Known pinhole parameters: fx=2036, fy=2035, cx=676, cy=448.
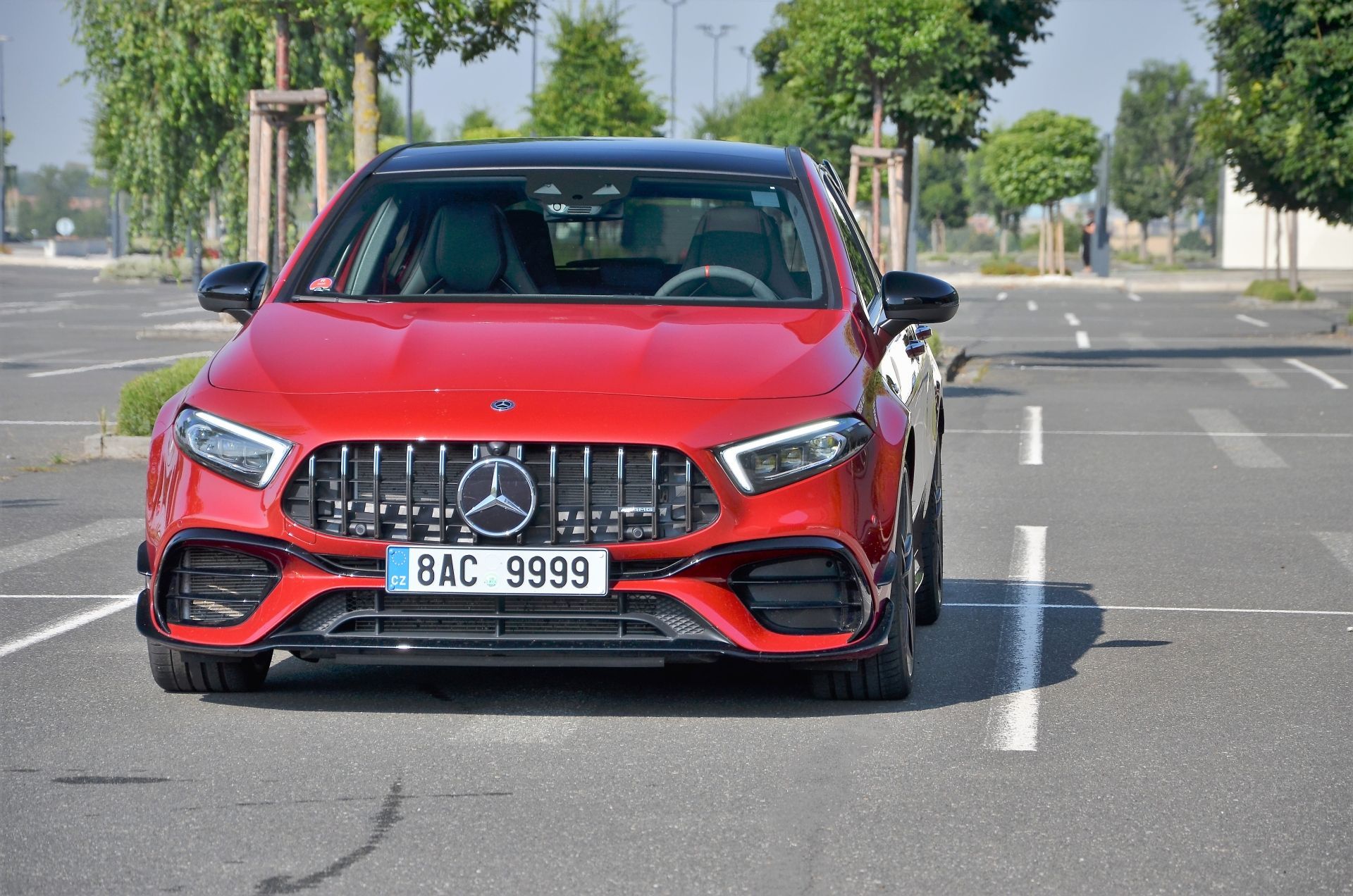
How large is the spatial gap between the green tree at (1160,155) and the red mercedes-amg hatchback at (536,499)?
3428 inches

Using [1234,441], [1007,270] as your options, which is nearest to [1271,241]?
[1007,270]

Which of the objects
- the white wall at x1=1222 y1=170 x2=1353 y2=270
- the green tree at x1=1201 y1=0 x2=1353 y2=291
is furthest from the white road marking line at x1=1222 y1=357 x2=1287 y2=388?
the white wall at x1=1222 y1=170 x2=1353 y2=270

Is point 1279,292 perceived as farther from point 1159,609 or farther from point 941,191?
point 941,191

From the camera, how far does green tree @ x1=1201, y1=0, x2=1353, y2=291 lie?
87.5 ft

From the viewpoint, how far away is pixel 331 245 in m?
6.52

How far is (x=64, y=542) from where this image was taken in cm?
953

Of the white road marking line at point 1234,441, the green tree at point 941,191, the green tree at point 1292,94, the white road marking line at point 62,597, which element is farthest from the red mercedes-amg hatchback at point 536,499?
the green tree at point 941,191

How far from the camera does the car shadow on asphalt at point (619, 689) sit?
575 cm

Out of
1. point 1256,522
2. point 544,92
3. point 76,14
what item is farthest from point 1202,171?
point 1256,522

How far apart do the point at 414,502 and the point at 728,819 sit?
1237 millimetres

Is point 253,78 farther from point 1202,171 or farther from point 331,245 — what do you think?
point 1202,171

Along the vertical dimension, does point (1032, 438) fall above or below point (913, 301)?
below

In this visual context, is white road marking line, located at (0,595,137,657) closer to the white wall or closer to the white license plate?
the white license plate

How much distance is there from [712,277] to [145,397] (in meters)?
7.73
